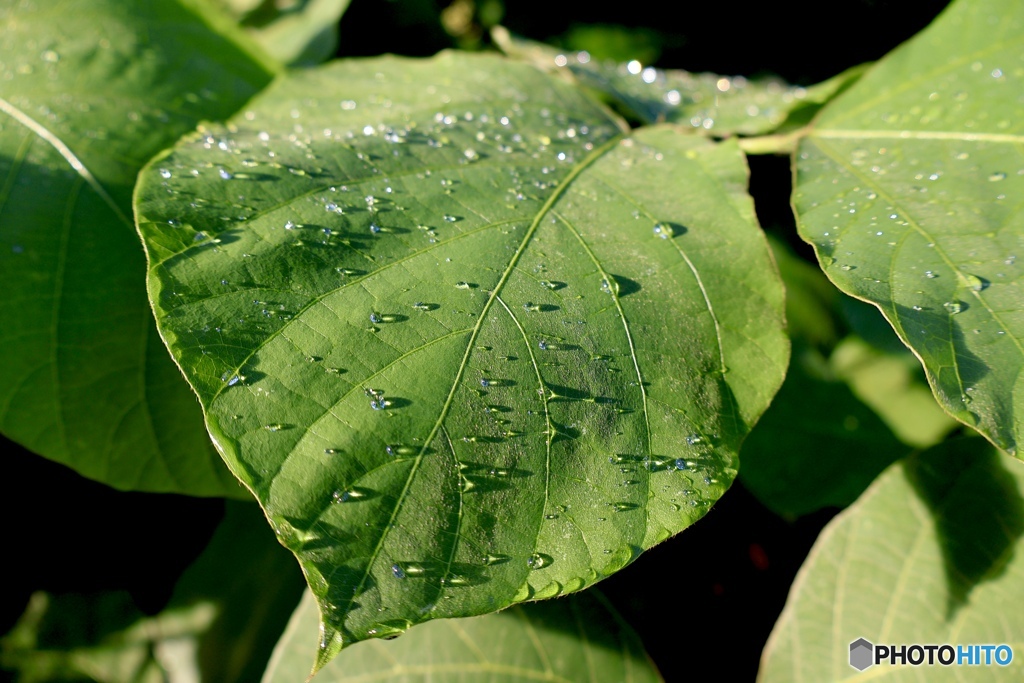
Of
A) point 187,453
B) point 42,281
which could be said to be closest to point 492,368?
point 187,453

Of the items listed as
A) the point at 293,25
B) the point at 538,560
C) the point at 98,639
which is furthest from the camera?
the point at 293,25

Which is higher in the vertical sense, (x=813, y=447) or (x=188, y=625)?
(x=813, y=447)

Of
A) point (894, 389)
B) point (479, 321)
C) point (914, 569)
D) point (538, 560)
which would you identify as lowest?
point (894, 389)

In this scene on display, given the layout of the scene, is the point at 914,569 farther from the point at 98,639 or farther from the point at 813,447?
the point at 98,639

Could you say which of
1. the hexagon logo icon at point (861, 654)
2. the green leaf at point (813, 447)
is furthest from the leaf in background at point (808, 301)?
the hexagon logo icon at point (861, 654)

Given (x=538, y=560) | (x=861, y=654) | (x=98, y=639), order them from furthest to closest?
(x=98, y=639), (x=861, y=654), (x=538, y=560)

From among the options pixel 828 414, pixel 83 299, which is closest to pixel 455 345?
pixel 83 299

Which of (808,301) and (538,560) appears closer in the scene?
(538,560)

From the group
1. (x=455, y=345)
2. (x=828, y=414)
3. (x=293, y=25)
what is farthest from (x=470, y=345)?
(x=293, y=25)

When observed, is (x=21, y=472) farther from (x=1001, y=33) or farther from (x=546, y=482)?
(x=1001, y=33)
